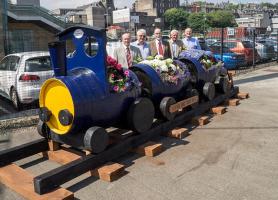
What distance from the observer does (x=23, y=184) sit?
14.1 feet

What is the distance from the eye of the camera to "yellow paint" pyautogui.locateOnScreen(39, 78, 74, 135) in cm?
463

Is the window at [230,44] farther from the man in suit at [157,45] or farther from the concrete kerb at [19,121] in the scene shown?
the concrete kerb at [19,121]

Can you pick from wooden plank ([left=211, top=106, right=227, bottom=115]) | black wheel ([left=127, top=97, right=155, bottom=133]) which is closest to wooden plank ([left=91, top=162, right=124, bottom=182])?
black wheel ([left=127, top=97, right=155, bottom=133])

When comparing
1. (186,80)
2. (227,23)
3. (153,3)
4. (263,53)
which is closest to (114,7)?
(153,3)

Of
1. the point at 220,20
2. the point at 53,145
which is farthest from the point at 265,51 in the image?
the point at 220,20

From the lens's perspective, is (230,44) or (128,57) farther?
(230,44)

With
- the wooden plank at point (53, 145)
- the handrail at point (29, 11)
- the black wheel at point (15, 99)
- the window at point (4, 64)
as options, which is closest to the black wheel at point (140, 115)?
the wooden plank at point (53, 145)

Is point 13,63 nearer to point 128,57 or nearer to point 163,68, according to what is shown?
point 128,57

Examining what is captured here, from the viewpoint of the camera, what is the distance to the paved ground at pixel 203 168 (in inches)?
164

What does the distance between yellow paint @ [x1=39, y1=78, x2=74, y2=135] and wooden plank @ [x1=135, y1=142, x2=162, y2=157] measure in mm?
1208

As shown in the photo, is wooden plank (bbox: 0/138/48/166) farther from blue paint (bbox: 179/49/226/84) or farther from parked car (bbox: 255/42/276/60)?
parked car (bbox: 255/42/276/60)

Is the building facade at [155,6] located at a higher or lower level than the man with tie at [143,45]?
higher

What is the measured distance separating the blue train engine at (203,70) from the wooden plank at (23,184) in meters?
4.12

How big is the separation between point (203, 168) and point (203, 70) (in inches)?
127
